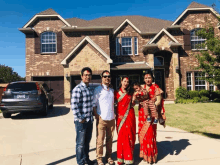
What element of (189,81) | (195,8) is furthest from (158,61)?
(195,8)

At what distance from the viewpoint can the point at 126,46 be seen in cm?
1772

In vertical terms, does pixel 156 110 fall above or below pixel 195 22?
below

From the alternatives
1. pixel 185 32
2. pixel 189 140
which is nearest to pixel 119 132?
pixel 189 140

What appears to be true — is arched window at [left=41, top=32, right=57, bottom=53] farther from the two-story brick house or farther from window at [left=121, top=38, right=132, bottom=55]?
window at [left=121, top=38, right=132, bottom=55]

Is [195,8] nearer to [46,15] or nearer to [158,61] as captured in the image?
[158,61]

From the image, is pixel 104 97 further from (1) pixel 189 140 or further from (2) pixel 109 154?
(1) pixel 189 140

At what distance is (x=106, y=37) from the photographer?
1644 cm

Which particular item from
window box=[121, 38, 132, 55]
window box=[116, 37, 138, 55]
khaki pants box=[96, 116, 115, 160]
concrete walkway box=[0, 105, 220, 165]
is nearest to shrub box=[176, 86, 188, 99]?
window box=[116, 37, 138, 55]

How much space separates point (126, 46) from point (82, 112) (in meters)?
15.1

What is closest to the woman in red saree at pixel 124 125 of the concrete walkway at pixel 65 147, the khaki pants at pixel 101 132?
the khaki pants at pixel 101 132

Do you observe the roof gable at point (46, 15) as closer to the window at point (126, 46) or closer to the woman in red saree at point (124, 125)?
the window at point (126, 46)

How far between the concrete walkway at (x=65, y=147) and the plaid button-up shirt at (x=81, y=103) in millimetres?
1112

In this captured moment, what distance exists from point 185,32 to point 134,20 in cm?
676

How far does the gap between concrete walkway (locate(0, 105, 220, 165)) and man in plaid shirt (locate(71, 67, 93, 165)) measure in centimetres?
50
